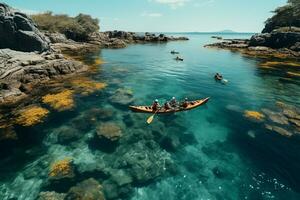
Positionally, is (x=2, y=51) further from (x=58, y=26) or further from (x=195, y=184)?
(x=58, y=26)

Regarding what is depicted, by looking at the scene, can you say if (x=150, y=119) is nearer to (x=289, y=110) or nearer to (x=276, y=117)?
(x=276, y=117)

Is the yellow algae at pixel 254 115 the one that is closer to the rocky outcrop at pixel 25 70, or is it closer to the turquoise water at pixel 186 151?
the turquoise water at pixel 186 151

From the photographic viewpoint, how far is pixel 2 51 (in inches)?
1822

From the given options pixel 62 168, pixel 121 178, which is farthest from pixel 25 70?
pixel 121 178

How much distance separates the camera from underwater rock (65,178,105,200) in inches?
702

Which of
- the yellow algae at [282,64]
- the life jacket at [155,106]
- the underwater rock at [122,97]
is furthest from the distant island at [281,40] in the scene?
the life jacket at [155,106]

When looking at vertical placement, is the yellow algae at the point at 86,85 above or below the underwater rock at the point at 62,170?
above

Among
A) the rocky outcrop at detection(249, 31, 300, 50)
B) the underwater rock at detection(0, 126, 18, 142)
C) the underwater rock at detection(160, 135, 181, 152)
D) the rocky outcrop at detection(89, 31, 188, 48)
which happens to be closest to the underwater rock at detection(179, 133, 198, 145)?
the underwater rock at detection(160, 135, 181, 152)

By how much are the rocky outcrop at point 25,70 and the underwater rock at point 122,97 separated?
1444cm

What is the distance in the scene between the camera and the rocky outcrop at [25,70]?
3828cm

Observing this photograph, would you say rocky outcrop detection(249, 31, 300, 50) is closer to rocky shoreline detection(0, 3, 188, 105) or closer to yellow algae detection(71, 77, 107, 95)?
rocky shoreline detection(0, 3, 188, 105)

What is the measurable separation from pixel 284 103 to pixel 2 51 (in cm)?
5125

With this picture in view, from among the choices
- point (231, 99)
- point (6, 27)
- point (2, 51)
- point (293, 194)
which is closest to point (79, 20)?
point (6, 27)

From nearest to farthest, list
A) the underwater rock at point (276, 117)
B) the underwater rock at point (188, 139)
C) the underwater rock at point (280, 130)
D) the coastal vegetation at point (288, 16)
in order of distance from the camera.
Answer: the underwater rock at point (188, 139)
the underwater rock at point (280, 130)
the underwater rock at point (276, 117)
the coastal vegetation at point (288, 16)
